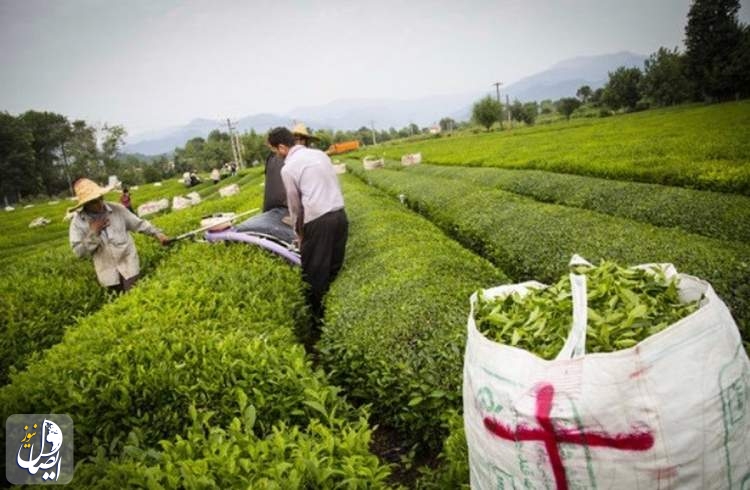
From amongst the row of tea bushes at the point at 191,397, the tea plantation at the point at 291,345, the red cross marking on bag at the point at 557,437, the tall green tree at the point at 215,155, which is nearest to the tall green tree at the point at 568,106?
the tall green tree at the point at 215,155

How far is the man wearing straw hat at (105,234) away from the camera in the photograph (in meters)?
5.16

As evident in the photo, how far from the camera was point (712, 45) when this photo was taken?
49750 millimetres

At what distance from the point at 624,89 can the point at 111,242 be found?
7766 cm

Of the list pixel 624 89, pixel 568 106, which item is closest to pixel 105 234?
pixel 624 89

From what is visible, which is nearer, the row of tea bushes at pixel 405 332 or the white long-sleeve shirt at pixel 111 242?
the row of tea bushes at pixel 405 332

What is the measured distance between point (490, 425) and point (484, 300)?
628 mm

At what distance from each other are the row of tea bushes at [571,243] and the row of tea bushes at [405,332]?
1.19m

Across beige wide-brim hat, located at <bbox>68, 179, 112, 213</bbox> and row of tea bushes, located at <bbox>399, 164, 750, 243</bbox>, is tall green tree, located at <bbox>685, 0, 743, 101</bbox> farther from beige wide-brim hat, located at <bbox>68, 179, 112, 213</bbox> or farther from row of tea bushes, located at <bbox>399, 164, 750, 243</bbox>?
beige wide-brim hat, located at <bbox>68, 179, 112, 213</bbox>

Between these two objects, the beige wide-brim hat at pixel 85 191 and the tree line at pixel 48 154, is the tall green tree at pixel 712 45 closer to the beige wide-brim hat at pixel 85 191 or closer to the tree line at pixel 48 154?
the beige wide-brim hat at pixel 85 191

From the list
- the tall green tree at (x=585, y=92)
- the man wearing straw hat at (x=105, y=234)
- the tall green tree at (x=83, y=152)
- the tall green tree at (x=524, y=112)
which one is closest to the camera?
the man wearing straw hat at (x=105, y=234)

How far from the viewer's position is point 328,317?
476 centimetres

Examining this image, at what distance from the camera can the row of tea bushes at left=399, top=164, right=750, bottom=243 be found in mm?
6805

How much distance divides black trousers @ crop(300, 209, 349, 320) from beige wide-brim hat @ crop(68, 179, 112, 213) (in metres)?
2.46

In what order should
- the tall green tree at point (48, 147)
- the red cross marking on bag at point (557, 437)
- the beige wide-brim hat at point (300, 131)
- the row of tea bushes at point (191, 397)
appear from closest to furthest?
the red cross marking on bag at point (557, 437) → the row of tea bushes at point (191, 397) → the beige wide-brim hat at point (300, 131) → the tall green tree at point (48, 147)
